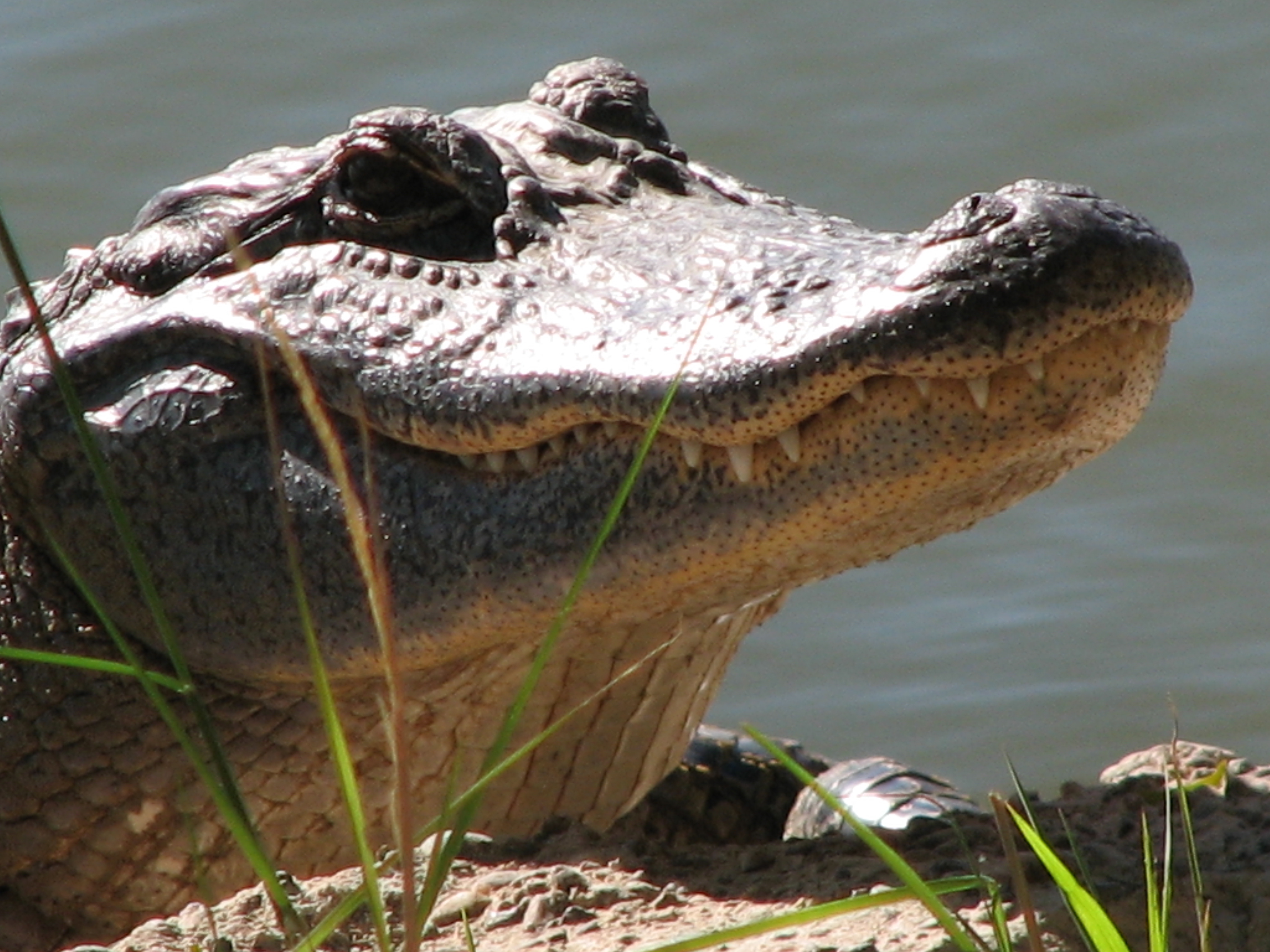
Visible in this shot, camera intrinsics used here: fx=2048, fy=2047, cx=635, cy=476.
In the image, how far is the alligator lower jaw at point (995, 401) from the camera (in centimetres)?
216

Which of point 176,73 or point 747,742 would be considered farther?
point 176,73

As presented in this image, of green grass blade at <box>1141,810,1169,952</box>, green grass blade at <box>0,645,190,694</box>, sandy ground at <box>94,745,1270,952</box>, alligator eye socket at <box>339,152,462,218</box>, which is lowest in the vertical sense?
sandy ground at <box>94,745,1270,952</box>

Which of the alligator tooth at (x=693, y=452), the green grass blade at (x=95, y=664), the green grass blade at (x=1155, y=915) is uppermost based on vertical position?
the alligator tooth at (x=693, y=452)

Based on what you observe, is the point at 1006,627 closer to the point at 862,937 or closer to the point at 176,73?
the point at 862,937

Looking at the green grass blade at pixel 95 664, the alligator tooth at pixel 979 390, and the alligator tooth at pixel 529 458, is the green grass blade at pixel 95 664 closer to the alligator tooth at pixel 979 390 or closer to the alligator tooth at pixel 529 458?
the alligator tooth at pixel 529 458

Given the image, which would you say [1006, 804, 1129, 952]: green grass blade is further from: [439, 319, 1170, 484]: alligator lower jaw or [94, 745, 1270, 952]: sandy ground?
[439, 319, 1170, 484]: alligator lower jaw

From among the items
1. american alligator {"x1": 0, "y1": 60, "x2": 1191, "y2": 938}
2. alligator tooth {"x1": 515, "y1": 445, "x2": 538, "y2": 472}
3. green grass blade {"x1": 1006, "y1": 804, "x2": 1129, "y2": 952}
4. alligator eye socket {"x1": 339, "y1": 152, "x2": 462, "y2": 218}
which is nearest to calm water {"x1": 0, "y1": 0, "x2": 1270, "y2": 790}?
american alligator {"x1": 0, "y1": 60, "x2": 1191, "y2": 938}

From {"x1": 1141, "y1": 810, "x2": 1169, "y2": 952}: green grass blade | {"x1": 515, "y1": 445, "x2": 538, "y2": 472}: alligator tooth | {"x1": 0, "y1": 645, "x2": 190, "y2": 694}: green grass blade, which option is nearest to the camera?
{"x1": 0, "y1": 645, "x2": 190, "y2": 694}: green grass blade

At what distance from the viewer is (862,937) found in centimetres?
221

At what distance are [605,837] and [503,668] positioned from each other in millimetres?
267

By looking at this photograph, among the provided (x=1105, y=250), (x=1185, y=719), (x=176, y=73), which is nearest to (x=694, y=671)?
(x=1105, y=250)

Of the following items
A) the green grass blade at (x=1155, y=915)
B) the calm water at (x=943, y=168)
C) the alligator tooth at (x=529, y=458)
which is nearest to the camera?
the green grass blade at (x=1155, y=915)

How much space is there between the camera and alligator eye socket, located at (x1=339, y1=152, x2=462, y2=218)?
3039 millimetres

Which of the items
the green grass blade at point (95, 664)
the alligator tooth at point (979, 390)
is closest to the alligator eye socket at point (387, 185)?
the alligator tooth at point (979, 390)
